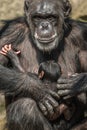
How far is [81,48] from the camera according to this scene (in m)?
6.51

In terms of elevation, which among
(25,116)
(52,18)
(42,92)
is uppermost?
(52,18)

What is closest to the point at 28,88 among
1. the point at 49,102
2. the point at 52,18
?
the point at 49,102

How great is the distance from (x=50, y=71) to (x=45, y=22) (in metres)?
0.54

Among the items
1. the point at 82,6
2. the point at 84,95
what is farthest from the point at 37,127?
the point at 82,6

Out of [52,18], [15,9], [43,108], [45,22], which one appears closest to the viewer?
[43,108]

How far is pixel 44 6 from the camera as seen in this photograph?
20.3 feet

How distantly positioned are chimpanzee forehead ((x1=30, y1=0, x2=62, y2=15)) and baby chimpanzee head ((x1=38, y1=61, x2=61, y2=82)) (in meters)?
0.57

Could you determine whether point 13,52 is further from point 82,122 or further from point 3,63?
point 82,122

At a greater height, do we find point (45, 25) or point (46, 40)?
point (45, 25)

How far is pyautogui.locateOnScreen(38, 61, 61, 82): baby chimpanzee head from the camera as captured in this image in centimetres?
595

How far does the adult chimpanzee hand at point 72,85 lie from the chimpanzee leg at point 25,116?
0.33 metres

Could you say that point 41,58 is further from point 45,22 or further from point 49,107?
point 49,107

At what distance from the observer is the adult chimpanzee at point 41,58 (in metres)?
5.95

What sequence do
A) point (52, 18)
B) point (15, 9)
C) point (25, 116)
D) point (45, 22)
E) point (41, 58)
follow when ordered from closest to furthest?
point (25, 116)
point (45, 22)
point (52, 18)
point (41, 58)
point (15, 9)
